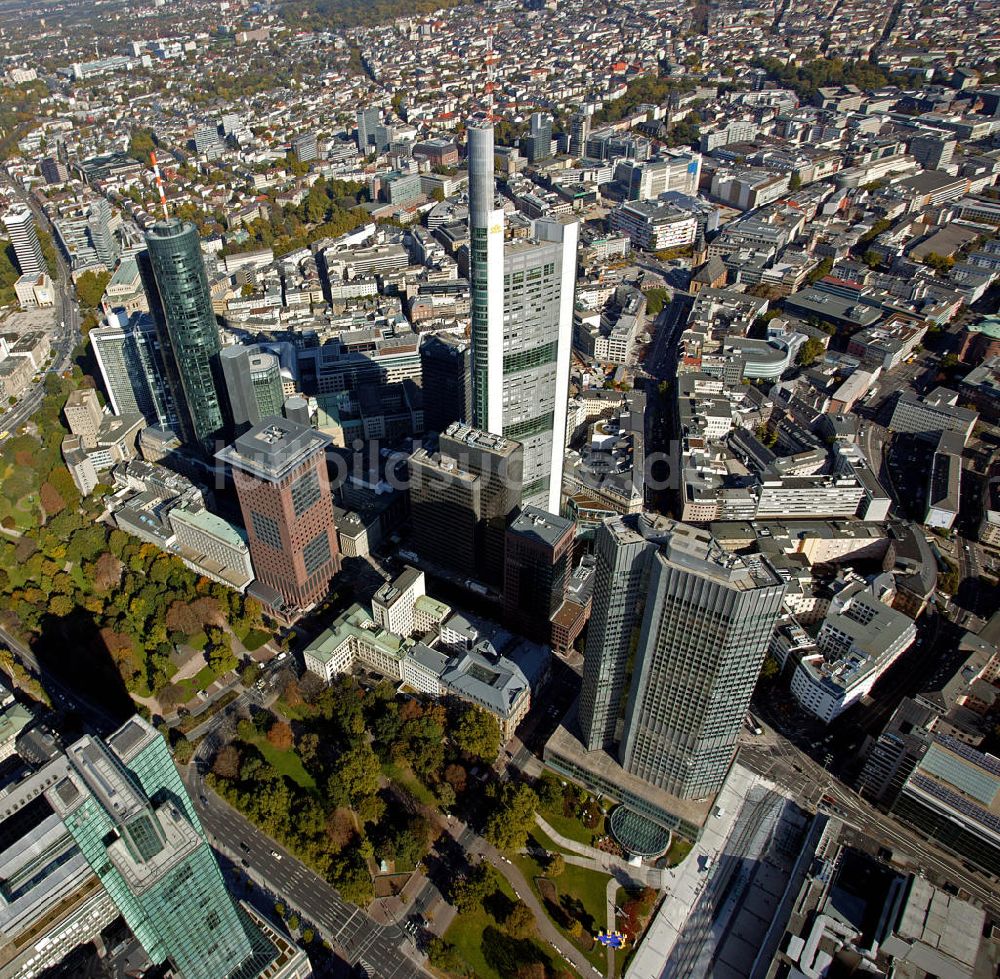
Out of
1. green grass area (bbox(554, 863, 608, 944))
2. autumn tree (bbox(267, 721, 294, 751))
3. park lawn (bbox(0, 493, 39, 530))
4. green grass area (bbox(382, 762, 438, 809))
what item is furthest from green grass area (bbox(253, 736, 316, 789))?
park lawn (bbox(0, 493, 39, 530))

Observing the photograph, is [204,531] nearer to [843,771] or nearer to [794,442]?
[843,771]

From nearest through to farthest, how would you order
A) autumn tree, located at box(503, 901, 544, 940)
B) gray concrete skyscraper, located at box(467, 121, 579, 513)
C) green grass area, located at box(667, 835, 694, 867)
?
autumn tree, located at box(503, 901, 544, 940) → green grass area, located at box(667, 835, 694, 867) → gray concrete skyscraper, located at box(467, 121, 579, 513)

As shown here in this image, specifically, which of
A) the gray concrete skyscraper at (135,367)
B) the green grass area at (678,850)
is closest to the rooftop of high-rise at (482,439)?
the green grass area at (678,850)

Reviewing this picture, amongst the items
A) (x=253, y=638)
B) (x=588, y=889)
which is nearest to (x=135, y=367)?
(x=253, y=638)

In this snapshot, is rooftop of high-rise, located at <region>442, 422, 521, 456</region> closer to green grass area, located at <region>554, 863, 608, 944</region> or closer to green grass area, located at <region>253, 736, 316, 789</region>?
green grass area, located at <region>253, 736, 316, 789</region>

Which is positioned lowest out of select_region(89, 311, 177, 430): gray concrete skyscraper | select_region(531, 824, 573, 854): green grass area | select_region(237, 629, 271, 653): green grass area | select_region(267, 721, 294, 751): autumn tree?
select_region(531, 824, 573, 854): green grass area

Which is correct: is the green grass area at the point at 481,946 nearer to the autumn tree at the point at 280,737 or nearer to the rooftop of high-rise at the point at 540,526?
the autumn tree at the point at 280,737

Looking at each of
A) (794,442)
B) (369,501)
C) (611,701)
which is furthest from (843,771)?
(369,501)

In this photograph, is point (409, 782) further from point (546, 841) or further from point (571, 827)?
point (571, 827)

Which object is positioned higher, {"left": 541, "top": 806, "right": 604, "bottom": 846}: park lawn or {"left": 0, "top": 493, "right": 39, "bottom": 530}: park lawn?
{"left": 0, "top": 493, "right": 39, "bottom": 530}: park lawn
